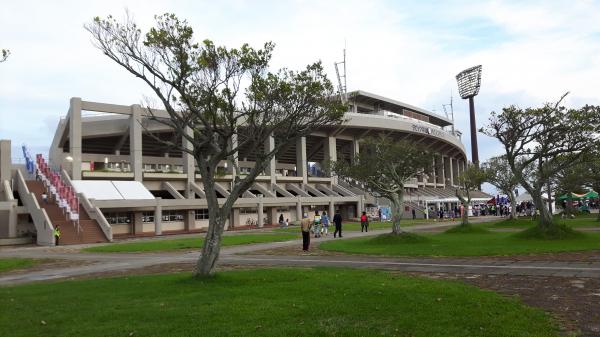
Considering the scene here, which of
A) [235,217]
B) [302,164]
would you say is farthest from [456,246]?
[302,164]

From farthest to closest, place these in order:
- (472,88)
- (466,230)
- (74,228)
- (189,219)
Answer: (472,88) → (189,219) → (74,228) → (466,230)

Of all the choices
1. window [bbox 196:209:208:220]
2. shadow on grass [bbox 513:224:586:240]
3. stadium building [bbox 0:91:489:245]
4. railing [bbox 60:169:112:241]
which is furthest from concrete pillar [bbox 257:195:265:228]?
shadow on grass [bbox 513:224:586:240]

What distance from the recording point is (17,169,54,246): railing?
1328 inches

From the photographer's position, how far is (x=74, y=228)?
1395 inches

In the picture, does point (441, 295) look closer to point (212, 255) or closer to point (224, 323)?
point (224, 323)

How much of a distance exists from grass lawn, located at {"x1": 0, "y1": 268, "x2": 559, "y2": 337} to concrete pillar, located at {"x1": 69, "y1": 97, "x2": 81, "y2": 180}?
35192 mm

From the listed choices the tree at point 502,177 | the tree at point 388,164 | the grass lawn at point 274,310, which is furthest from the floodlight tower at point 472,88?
the grass lawn at point 274,310

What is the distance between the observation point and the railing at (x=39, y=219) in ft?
111

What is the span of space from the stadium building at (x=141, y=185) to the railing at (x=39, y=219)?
2.8 inches

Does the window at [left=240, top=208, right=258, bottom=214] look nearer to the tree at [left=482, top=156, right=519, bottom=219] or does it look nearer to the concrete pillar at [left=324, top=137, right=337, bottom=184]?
the concrete pillar at [left=324, top=137, right=337, bottom=184]

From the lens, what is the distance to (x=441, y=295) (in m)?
9.12

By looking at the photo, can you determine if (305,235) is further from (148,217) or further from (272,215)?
(272,215)

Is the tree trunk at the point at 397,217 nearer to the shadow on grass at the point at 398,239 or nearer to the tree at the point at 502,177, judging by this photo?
the shadow on grass at the point at 398,239

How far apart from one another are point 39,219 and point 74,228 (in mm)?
2554
